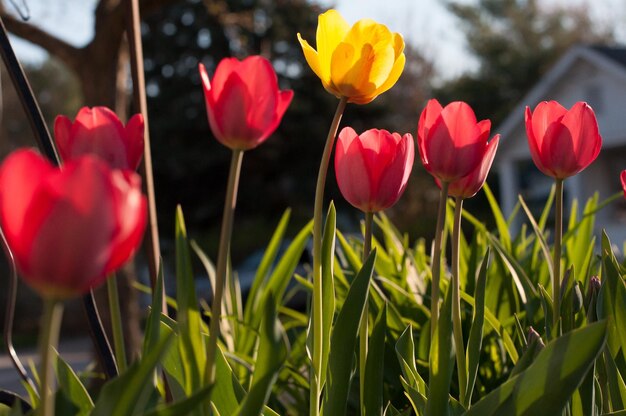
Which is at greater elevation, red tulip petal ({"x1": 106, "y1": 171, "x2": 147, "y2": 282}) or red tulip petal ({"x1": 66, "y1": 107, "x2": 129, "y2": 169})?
red tulip petal ({"x1": 106, "y1": 171, "x2": 147, "y2": 282})

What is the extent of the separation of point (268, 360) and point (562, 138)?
48 centimetres

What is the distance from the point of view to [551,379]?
71 cm

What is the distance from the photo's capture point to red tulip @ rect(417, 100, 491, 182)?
90 cm

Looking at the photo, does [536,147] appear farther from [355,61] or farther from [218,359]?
[218,359]

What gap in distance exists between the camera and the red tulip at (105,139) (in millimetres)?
781

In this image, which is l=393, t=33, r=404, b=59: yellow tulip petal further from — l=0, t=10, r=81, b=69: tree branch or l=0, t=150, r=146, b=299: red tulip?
l=0, t=10, r=81, b=69: tree branch

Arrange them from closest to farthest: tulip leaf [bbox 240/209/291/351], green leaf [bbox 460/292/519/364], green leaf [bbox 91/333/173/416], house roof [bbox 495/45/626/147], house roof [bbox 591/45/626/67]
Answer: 1. green leaf [bbox 91/333/173/416]
2. green leaf [bbox 460/292/519/364]
3. tulip leaf [bbox 240/209/291/351]
4. house roof [bbox 495/45/626/147]
5. house roof [bbox 591/45/626/67]

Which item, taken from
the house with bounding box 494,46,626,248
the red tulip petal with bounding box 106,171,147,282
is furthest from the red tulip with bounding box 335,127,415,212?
the house with bounding box 494,46,626,248

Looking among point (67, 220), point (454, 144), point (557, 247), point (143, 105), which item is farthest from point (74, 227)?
point (143, 105)

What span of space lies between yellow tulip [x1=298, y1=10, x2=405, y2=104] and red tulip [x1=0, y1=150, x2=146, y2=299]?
17.4 inches

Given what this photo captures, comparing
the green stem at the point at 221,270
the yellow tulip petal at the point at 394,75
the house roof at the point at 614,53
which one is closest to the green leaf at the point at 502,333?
the yellow tulip petal at the point at 394,75

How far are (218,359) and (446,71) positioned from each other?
28.9 metres

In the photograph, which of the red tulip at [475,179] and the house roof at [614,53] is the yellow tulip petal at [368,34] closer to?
the red tulip at [475,179]

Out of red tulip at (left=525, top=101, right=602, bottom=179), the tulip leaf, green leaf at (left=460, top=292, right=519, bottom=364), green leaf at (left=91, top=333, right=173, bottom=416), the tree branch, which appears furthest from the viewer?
the tree branch
